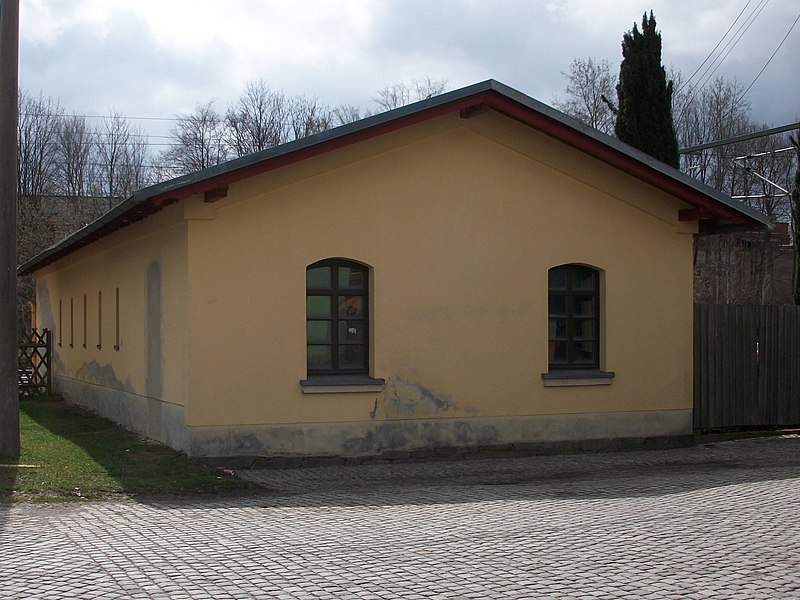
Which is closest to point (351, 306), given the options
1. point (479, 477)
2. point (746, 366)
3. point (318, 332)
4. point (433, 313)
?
point (318, 332)

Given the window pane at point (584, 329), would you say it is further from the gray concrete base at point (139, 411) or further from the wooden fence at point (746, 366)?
the gray concrete base at point (139, 411)

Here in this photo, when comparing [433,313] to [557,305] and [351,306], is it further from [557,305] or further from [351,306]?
[557,305]

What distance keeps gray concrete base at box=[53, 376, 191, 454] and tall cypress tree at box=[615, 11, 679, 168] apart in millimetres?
15032

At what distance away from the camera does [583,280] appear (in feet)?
53.8

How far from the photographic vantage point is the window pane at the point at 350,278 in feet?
48.8

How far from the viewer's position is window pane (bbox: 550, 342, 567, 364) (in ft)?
53.0

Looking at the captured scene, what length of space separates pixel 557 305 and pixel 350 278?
347cm

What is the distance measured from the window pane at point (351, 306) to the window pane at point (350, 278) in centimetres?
16

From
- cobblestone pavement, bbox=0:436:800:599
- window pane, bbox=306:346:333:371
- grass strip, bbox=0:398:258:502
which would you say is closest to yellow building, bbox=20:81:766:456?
window pane, bbox=306:346:333:371

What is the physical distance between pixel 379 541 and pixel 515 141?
27.7ft

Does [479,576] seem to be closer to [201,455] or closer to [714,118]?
[201,455]

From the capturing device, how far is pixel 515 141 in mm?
15734

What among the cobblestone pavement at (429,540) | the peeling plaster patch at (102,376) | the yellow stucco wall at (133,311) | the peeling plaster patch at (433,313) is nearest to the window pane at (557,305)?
the peeling plaster patch at (433,313)

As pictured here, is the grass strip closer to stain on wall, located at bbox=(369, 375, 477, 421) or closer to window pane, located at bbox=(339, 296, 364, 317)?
stain on wall, located at bbox=(369, 375, 477, 421)
